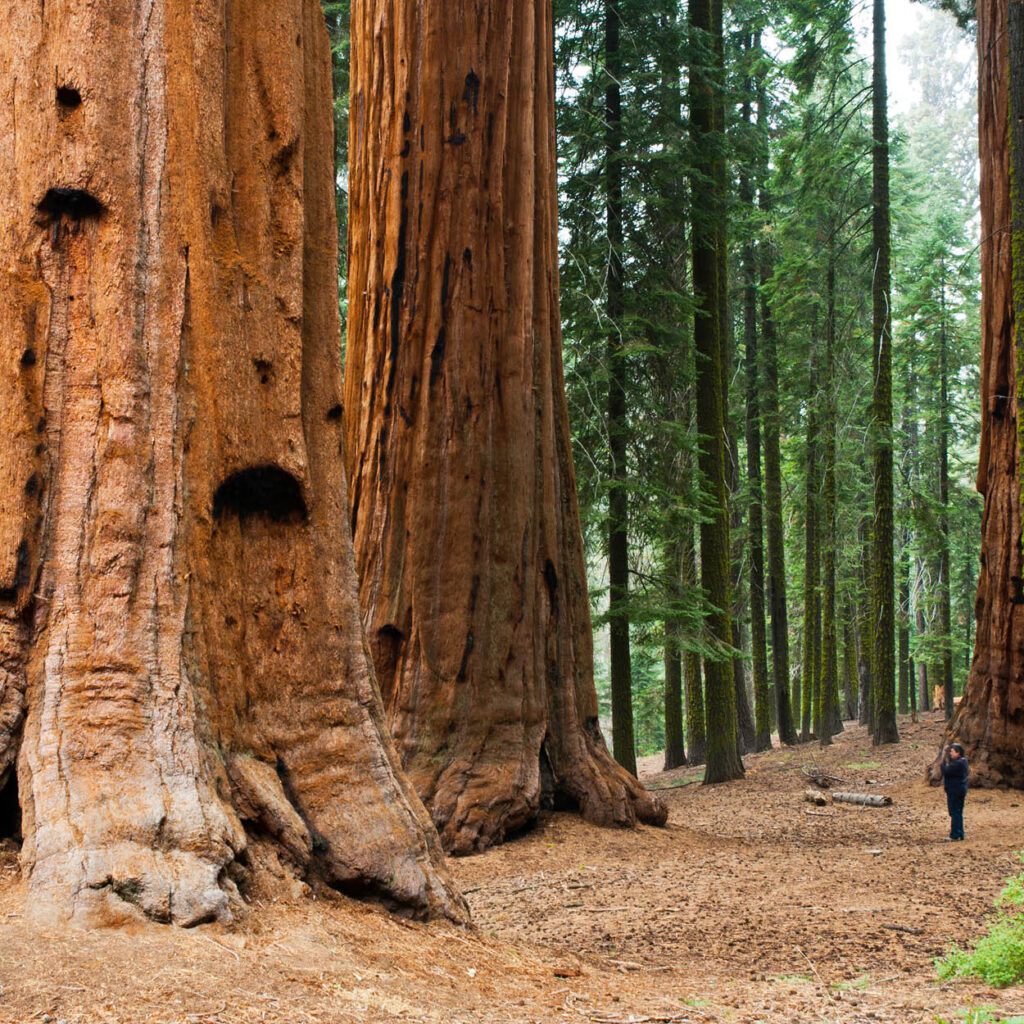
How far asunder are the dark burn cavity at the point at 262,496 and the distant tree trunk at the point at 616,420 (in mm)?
10034

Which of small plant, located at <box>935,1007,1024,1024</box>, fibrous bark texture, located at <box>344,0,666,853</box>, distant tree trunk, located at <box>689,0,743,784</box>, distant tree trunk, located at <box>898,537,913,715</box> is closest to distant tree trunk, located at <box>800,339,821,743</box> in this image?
distant tree trunk, located at <box>898,537,913,715</box>

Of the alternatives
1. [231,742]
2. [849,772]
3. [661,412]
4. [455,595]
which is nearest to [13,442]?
[231,742]

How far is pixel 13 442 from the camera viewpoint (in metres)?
3.77

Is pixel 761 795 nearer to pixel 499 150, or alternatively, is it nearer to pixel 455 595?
pixel 455 595

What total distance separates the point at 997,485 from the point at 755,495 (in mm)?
9831

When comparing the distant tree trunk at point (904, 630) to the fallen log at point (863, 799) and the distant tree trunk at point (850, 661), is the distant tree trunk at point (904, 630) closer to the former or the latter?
the distant tree trunk at point (850, 661)

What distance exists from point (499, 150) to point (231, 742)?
22.5 ft

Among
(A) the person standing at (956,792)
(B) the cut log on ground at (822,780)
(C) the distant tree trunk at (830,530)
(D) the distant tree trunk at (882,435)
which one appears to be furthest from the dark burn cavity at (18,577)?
(C) the distant tree trunk at (830,530)

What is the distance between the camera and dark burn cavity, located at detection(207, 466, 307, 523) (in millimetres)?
4238

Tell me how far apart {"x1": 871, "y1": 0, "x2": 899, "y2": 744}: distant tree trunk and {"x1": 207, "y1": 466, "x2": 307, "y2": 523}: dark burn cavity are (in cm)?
1577

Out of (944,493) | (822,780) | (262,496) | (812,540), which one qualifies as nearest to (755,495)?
(812,540)

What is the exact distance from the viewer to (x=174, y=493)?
3.91 meters

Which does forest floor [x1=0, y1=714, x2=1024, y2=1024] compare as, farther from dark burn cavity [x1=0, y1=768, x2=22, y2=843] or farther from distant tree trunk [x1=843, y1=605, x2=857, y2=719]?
distant tree trunk [x1=843, y1=605, x2=857, y2=719]

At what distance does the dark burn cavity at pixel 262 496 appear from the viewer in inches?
167
